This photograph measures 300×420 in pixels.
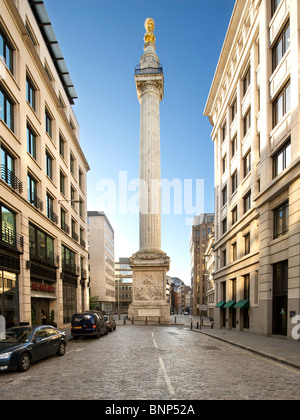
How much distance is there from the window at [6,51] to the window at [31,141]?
4722 mm

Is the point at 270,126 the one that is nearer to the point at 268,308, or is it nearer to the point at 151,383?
the point at 268,308

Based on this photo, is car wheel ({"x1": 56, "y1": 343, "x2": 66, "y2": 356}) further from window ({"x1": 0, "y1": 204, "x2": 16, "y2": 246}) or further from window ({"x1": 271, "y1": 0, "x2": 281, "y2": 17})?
window ({"x1": 271, "y1": 0, "x2": 281, "y2": 17})

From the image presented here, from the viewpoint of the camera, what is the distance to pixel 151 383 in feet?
31.5

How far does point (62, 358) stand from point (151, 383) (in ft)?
22.3

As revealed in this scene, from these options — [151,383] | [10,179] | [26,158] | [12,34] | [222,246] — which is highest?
[12,34]

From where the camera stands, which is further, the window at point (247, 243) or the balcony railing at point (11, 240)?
the window at point (247, 243)

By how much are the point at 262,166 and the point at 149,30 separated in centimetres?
3819

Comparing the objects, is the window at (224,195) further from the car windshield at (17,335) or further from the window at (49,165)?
the car windshield at (17,335)

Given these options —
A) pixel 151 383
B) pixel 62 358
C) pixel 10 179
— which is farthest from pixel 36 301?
pixel 151 383

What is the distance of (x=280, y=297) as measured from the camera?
23.5 meters

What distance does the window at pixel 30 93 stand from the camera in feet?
89.7

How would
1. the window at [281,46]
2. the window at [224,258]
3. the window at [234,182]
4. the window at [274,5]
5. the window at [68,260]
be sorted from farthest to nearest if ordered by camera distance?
the window at [224,258]
the window at [234,182]
the window at [68,260]
the window at [274,5]
the window at [281,46]

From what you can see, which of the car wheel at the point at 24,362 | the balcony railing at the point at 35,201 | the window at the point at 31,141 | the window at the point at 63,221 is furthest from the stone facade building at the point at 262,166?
the window at the point at 31,141
